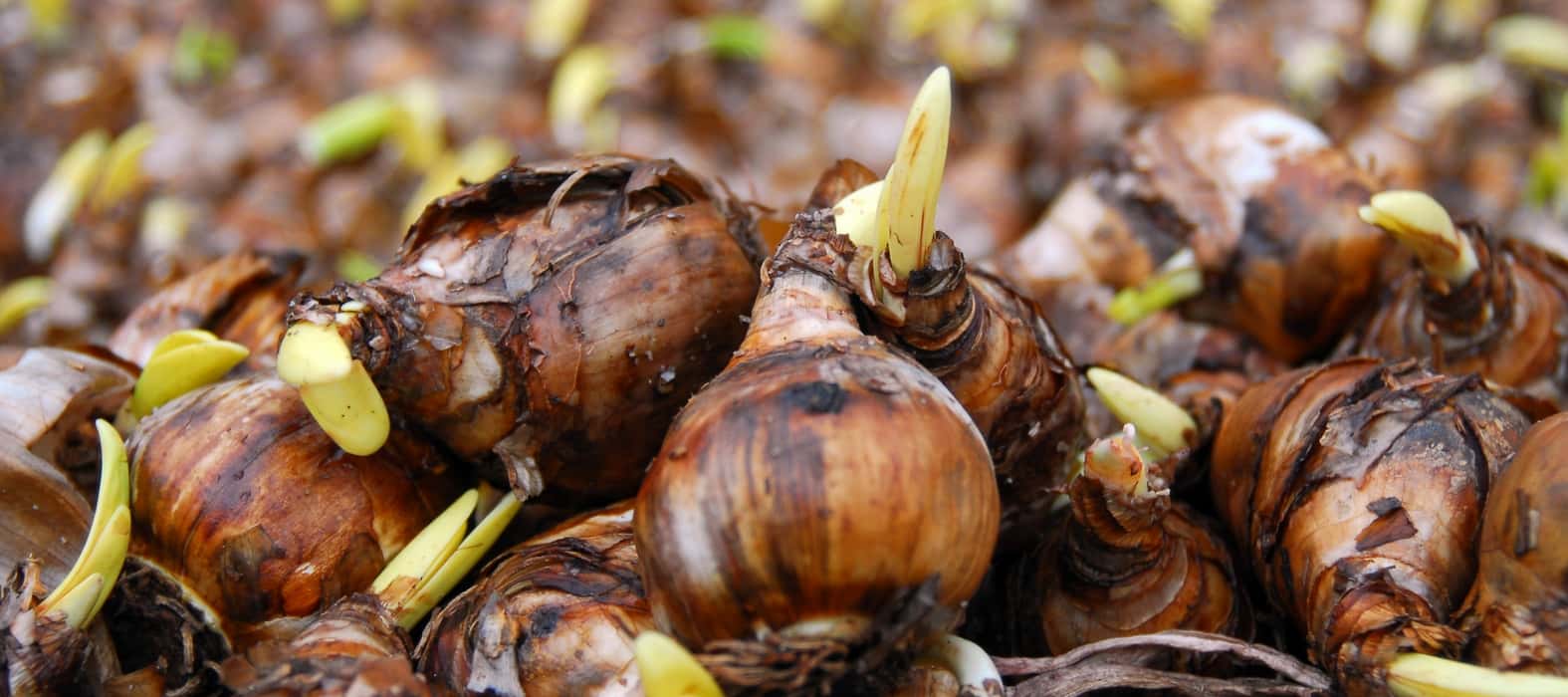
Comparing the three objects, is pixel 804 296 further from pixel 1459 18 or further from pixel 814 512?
pixel 1459 18

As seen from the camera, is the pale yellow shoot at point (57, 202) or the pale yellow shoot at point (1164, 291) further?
the pale yellow shoot at point (57, 202)

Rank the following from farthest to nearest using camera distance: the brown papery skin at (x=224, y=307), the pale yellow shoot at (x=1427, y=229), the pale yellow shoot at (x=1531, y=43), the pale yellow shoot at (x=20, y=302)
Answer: the pale yellow shoot at (x=1531, y=43)
the pale yellow shoot at (x=20, y=302)
the brown papery skin at (x=224, y=307)
the pale yellow shoot at (x=1427, y=229)

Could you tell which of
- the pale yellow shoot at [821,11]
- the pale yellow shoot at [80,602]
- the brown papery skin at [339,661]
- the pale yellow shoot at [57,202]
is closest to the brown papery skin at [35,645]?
the pale yellow shoot at [80,602]

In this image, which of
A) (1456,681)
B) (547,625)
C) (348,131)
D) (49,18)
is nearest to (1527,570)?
(1456,681)

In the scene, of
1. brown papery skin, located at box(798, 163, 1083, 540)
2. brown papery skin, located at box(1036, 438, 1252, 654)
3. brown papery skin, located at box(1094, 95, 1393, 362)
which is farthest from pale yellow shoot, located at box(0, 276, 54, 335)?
brown papery skin, located at box(1094, 95, 1393, 362)

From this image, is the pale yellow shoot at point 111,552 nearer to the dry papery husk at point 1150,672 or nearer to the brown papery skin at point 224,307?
the brown papery skin at point 224,307

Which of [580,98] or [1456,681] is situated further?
[580,98]
